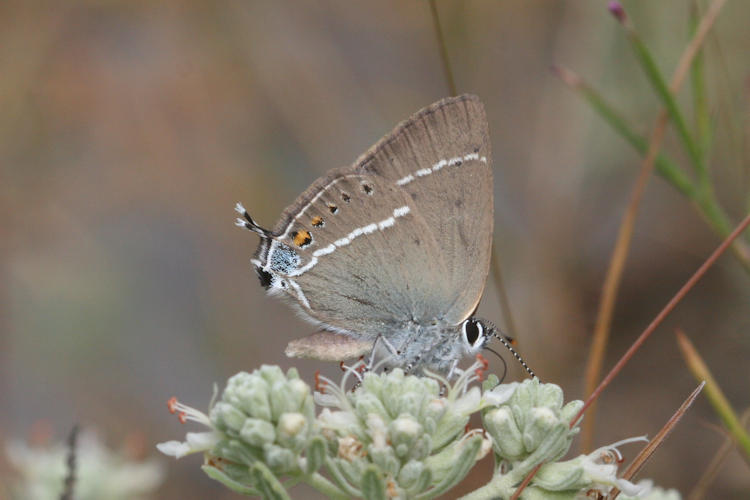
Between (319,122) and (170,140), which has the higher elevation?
(170,140)

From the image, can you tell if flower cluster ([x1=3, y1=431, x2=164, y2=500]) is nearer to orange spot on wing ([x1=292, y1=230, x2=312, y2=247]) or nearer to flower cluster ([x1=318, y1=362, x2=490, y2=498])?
orange spot on wing ([x1=292, y1=230, x2=312, y2=247])

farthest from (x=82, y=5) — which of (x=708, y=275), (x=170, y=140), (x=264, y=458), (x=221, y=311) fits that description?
(x=264, y=458)

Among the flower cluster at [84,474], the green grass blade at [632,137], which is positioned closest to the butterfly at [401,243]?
the green grass blade at [632,137]

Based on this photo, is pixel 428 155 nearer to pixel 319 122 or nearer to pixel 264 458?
pixel 264 458

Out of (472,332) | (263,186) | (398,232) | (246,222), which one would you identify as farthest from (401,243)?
(263,186)

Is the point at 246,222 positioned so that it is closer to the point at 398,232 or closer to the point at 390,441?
the point at 398,232
